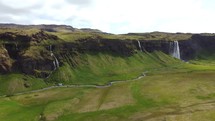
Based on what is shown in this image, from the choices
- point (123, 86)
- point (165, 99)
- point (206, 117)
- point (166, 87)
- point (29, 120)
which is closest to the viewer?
point (206, 117)

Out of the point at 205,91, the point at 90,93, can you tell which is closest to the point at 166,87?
the point at 205,91

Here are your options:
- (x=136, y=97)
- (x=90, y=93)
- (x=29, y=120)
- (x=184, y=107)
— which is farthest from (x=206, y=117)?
(x=90, y=93)

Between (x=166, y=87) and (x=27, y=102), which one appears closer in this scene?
(x=27, y=102)

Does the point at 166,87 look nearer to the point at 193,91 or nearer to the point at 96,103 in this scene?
the point at 193,91

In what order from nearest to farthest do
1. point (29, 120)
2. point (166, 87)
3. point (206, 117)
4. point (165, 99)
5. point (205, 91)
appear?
point (206, 117) < point (29, 120) < point (165, 99) < point (205, 91) < point (166, 87)

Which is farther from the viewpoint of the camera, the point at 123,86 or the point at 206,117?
the point at 123,86

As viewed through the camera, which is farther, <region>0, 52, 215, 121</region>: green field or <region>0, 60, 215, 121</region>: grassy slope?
<region>0, 60, 215, 121</region>: grassy slope

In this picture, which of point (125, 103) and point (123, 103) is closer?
point (125, 103)

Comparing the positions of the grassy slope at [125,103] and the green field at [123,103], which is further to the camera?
the grassy slope at [125,103]

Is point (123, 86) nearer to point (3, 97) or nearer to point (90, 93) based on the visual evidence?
point (90, 93)
